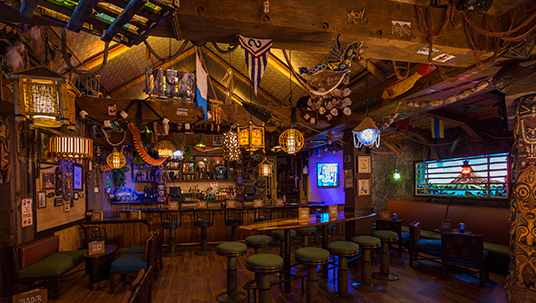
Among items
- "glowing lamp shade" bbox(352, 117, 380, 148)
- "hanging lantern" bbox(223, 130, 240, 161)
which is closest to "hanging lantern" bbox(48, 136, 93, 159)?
"hanging lantern" bbox(223, 130, 240, 161)

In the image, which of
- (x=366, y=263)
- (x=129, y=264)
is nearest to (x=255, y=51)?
(x=366, y=263)

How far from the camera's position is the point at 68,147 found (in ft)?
12.1

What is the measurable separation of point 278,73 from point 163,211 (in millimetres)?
4617

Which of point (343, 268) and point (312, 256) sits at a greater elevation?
point (312, 256)

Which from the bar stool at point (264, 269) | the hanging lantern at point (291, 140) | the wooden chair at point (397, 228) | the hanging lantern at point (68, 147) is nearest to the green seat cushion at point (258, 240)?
the bar stool at point (264, 269)

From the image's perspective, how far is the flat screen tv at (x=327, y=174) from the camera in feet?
36.5

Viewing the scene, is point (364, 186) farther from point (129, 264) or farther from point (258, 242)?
point (129, 264)

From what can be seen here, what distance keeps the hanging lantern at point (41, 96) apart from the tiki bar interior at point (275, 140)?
10 millimetres

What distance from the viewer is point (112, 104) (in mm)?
5695

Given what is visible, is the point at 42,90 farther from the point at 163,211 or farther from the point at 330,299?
the point at 163,211

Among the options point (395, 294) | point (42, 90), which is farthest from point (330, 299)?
point (42, 90)

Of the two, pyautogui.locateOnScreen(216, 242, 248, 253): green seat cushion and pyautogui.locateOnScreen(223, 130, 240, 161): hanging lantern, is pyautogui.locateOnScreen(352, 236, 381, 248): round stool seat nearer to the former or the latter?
pyautogui.locateOnScreen(216, 242, 248, 253): green seat cushion

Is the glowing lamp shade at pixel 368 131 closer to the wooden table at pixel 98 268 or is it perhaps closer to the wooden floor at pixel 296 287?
the wooden floor at pixel 296 287

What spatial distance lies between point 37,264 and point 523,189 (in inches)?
256
